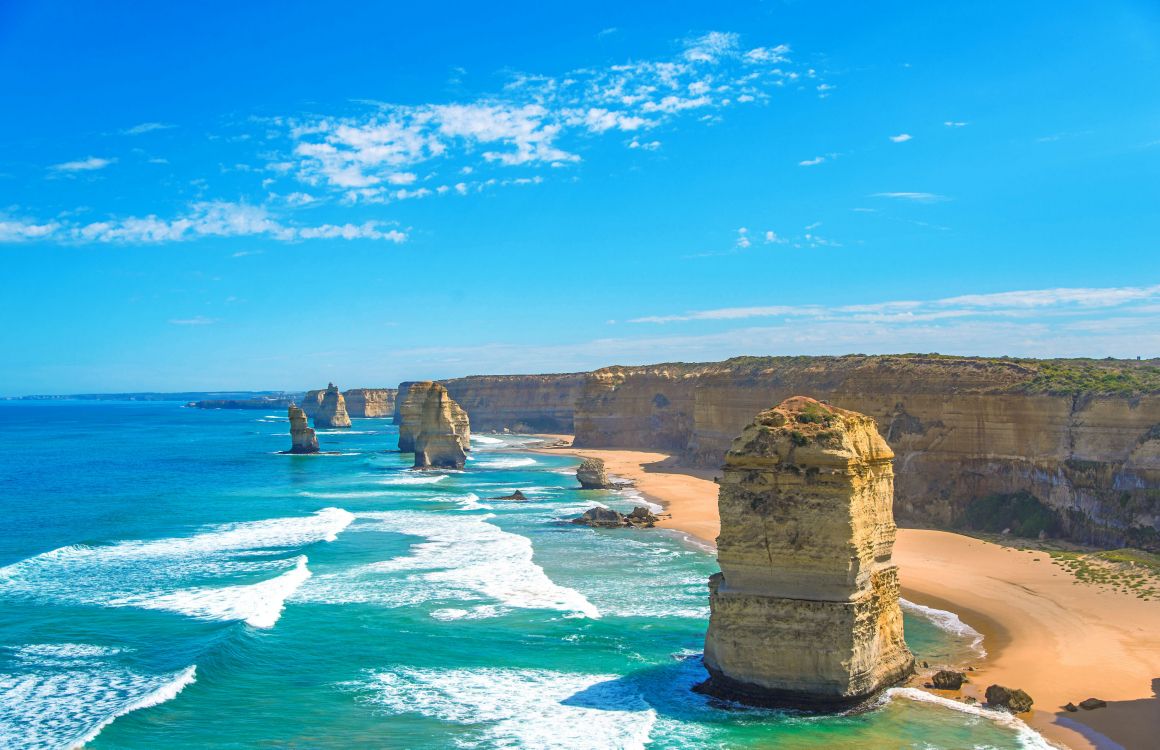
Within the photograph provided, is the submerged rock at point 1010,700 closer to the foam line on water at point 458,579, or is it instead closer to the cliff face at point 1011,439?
the foam line on water at point 458,579

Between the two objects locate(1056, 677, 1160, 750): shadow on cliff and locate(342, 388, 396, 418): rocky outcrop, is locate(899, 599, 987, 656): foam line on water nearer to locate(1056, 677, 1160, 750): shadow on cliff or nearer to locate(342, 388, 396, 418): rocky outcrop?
locate(1056, 677, 1160, 750): shadow on cliff

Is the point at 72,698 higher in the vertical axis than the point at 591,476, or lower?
lower

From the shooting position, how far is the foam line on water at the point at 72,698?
699 inches

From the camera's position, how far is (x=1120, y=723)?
17609mm

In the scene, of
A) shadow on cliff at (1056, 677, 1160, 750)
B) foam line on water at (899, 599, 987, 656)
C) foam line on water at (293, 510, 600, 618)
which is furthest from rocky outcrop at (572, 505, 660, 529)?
shadow on cliff at (1056, 677, 1160, 750)

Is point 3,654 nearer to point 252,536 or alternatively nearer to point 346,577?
point 346,577

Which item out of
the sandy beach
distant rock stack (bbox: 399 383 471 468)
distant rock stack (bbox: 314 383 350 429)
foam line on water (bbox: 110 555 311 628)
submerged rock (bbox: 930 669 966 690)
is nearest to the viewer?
the sandy beach

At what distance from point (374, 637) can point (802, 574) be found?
12017 millimetres

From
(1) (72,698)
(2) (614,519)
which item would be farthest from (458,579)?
(2) (614,519)

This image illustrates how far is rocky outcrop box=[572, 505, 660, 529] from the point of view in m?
43.6

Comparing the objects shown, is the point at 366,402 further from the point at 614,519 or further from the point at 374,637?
the point at 374,637

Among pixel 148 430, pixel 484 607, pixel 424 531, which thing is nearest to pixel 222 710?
pixel 484 607

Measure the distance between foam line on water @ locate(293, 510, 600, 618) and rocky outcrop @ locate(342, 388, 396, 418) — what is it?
144856 millimetres

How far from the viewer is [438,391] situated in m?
70.7
